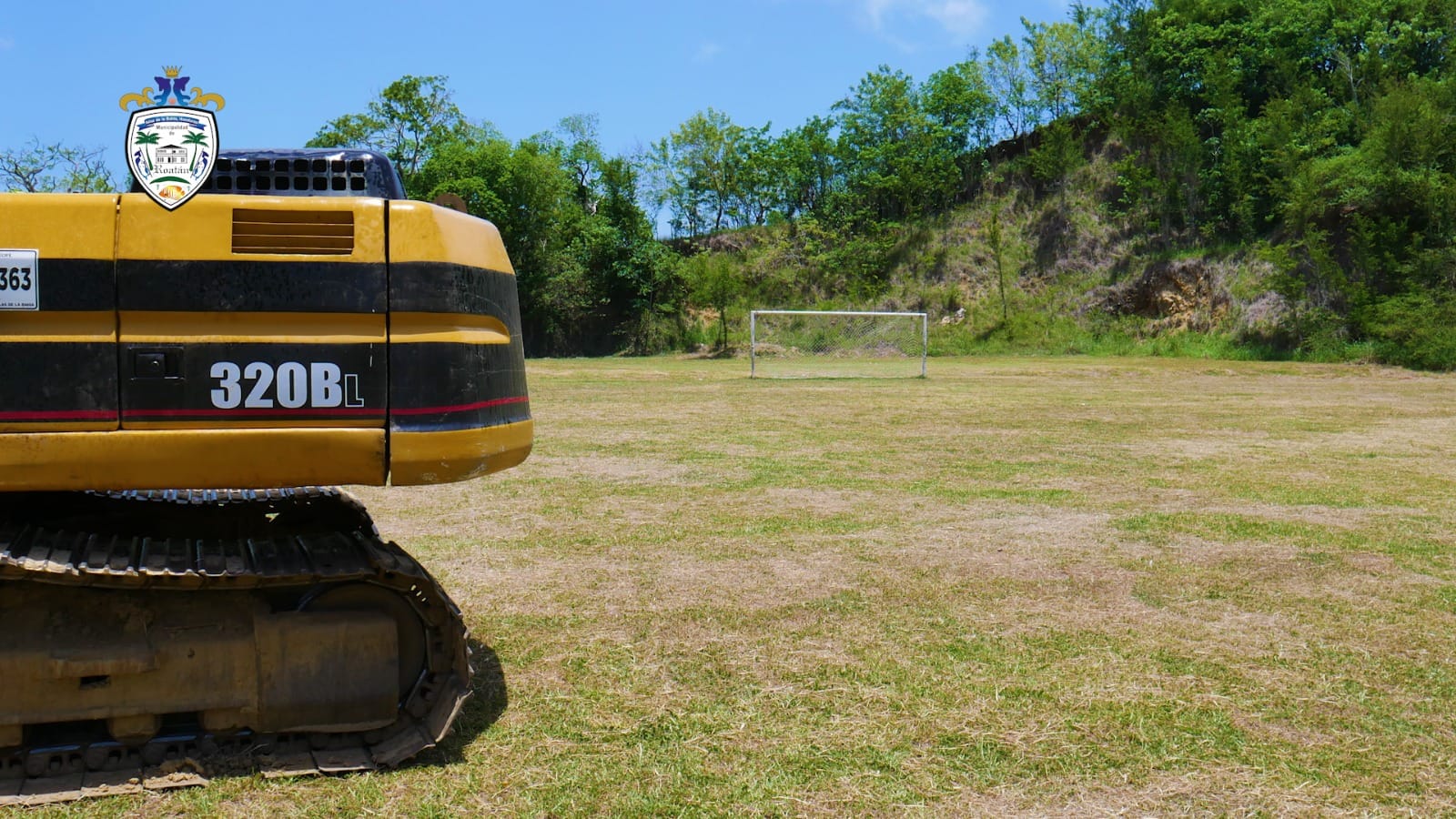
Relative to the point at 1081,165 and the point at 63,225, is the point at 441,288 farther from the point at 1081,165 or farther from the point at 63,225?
the point at 1081,165

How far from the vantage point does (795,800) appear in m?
3.66

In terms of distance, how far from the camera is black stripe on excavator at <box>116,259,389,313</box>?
349 cm

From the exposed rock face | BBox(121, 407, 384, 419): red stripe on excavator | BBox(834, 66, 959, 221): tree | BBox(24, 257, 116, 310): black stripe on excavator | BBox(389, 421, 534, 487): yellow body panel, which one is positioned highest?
BBox(834, 66, 959, 221): tree

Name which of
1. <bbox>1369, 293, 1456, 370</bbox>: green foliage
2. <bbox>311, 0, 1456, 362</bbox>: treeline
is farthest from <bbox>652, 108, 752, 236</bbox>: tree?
<bbox>1369, 293, 1456, 370</bbox>: green foliage

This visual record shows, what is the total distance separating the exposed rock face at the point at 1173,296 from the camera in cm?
4472

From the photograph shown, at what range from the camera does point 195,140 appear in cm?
352

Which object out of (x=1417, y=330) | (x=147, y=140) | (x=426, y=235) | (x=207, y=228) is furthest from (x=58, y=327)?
(x=1417, y=330)

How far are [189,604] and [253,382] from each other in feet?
3.01

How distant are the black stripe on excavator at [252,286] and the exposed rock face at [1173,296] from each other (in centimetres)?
4570

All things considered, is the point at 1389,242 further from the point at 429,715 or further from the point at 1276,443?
the point at 429,715

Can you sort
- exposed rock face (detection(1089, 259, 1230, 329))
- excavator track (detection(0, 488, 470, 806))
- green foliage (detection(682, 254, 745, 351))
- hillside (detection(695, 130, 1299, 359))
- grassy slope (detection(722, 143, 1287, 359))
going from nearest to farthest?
excavator track (detection(0, 488, 470, 806)) → hillside (detection(695, 130, 1299, 359)) → grassy slope (detection(722, 143, 1287, 359)) → exposed rock face (detection(1089, 259, 1230, 329)) → green foliage (detection(682, 254, 745, 351))

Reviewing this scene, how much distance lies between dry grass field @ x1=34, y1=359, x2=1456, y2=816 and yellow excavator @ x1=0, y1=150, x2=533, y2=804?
31cm

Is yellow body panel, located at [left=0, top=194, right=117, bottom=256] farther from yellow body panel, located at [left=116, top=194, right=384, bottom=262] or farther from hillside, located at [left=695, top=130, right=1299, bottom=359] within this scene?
hillside, located at [left=695, top=130, right=1299, bottom=359]

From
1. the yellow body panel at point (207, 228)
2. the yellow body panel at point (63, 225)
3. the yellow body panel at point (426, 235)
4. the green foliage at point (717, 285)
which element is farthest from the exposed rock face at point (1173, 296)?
the yellow body panel at point (63, 225)
